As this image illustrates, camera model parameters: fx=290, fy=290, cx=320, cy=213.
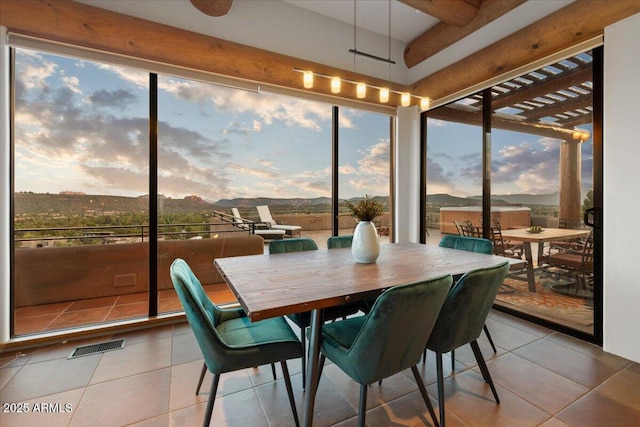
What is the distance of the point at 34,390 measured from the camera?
1.96m

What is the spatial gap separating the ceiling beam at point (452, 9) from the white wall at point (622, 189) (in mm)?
1372

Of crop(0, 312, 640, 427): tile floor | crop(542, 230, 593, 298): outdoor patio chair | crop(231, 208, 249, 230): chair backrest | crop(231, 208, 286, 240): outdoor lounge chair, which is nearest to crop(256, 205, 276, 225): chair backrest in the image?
crop(231, 208, 286, 240): outdoor lounge chair

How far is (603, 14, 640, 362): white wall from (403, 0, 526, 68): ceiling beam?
42.1 inches

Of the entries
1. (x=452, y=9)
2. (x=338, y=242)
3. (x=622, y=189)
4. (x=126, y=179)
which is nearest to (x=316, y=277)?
(x=338, y=242)

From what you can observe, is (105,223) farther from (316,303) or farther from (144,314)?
(316,303)

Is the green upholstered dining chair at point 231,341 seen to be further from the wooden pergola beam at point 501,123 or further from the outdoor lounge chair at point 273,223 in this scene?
the wooden pergola beam at point 501,123

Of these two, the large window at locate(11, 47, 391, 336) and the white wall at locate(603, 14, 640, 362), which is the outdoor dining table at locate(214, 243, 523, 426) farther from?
the large window at locate(11, 47, 391, 336)

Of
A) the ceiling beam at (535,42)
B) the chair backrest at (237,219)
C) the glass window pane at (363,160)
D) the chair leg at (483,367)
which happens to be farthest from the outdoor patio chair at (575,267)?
the chair backrest at (237,219)

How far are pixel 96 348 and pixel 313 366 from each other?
2191 mm

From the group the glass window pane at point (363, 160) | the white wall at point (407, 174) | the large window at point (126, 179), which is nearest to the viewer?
the large window at point (126, 179)

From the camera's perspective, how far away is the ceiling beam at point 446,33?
307 centimetres

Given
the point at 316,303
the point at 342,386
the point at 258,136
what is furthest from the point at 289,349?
the point at 258,136

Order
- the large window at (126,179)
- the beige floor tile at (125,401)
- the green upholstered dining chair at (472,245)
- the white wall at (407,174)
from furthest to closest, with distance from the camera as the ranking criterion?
the white wall at (407,174) → the large window at (126,179) → the green upholstered dining chair at (472,245) → the beige floor tile at (125,401)

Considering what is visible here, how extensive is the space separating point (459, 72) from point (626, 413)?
3.36m
